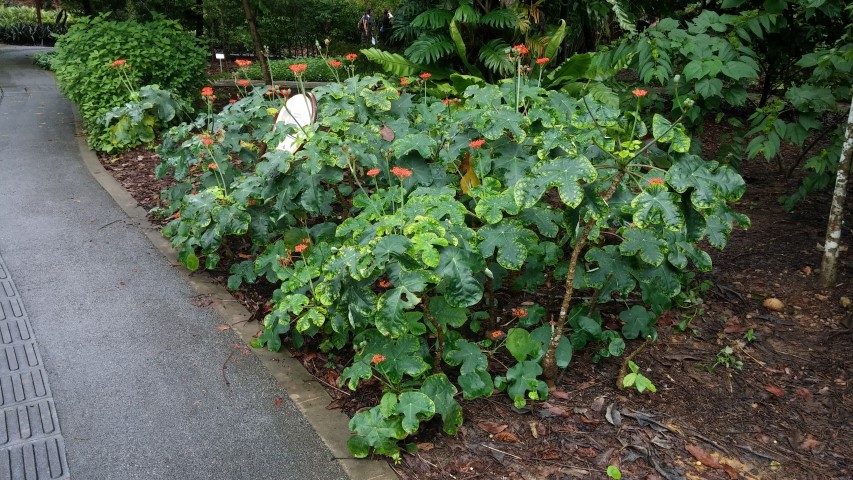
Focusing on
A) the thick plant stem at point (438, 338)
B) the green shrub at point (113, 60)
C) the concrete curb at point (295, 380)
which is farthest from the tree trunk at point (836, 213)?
the green shrub at point (113, 60)

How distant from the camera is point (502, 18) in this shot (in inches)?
313

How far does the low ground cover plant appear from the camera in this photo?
9.43ft

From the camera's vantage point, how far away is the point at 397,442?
120 inches

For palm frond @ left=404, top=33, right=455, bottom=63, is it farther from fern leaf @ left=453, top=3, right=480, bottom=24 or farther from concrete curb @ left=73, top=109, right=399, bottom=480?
concrete curb @ left=73, top=109, right=399, bottom=480

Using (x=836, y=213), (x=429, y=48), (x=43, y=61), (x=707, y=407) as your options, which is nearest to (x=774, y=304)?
(x=836, y=213)

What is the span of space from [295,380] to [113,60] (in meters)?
6.24

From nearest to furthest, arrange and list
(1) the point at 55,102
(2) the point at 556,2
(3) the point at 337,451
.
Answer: (3) the point at 337,451
(2) the point at 556,2
(1) the point at 55,102

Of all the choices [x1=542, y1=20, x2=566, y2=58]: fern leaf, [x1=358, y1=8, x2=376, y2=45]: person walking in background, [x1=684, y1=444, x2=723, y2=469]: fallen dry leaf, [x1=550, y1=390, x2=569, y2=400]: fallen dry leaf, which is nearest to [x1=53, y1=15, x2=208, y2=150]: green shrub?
[x1=542, y1=20, x2=566, y2=58]: fern leaf

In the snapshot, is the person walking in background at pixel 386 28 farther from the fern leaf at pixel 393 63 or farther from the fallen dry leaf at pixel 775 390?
the fallen dry leaf at pixel 775 390

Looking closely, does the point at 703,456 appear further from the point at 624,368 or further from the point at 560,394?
the point at 560,394

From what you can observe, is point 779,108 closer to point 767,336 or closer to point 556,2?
point 767,336

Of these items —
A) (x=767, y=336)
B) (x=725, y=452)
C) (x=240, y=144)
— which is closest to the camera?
(x=725, y=452)

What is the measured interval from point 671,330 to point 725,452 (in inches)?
39.7

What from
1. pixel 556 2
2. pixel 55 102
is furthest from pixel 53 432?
pixel 55 102
